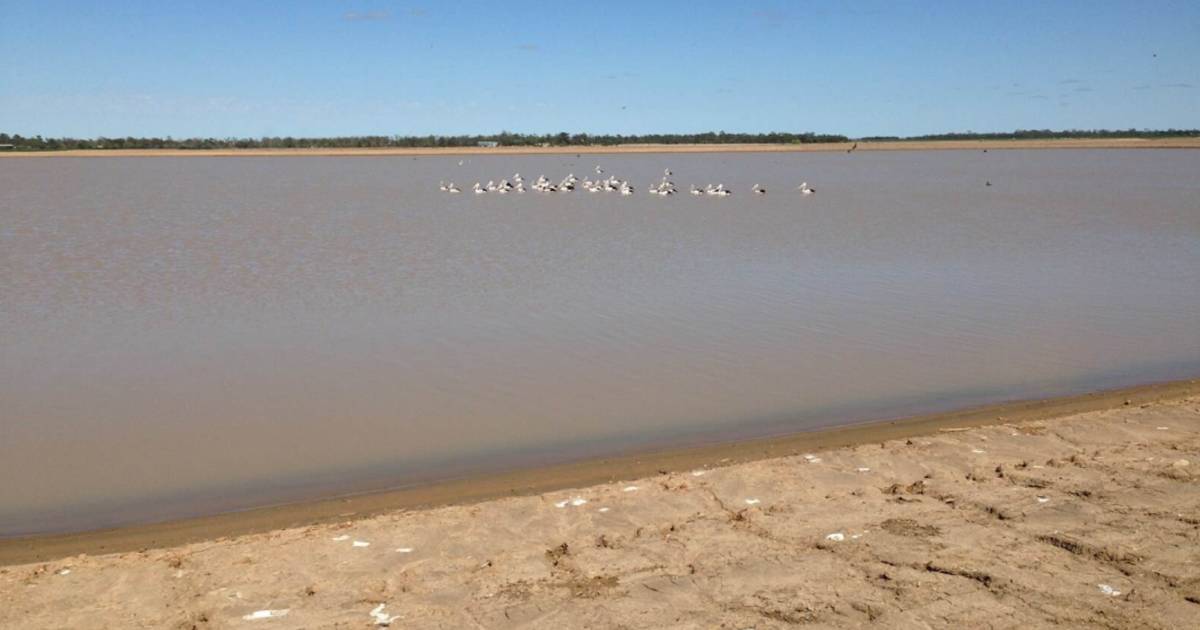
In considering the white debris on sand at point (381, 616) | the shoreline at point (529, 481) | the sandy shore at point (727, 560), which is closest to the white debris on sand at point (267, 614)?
the sandy shore at point (727, 560)

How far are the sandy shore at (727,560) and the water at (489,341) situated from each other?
1256 mm

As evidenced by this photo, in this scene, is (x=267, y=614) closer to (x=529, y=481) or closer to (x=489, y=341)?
(x=529, y=481)

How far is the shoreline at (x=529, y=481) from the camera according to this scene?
542cm

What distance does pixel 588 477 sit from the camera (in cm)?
636

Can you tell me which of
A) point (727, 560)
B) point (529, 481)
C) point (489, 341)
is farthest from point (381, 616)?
point (489, 341)

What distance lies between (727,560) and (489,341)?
5.88 m

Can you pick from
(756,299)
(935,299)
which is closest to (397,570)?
(756,299)

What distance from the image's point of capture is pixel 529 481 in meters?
6.33

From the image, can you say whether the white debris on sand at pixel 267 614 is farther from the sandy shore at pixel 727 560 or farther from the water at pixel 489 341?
the water at pixel 489 341

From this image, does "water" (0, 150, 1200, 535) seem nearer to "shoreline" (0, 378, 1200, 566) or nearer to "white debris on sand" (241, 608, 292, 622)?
"shoreline" (0, 378, 1200, 566)

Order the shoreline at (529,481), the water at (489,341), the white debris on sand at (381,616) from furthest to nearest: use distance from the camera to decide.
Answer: the water at (489,341), the shoreline at (529,481), the white debris on sand at (381,616)

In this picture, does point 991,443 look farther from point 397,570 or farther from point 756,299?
point 756,299

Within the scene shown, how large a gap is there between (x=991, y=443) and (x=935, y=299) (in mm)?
6703

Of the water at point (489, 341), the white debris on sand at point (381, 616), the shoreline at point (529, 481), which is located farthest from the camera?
the water at point (489, 341)
